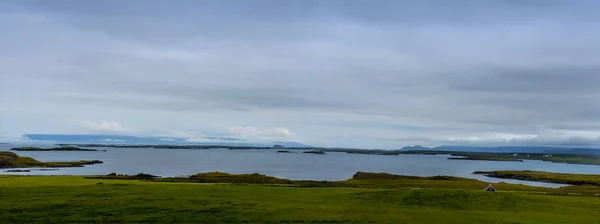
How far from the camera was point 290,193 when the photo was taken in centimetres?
4569

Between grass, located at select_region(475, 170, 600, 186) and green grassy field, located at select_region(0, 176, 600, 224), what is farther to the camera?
grass, located at select_region(475, 170, 600, 186)

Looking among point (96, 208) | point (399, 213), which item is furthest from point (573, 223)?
point (96, 208)

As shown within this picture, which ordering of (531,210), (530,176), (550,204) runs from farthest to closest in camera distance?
(530,176) < (550,204) < (531,210)

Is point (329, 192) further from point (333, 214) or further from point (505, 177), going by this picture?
point (505, 177)

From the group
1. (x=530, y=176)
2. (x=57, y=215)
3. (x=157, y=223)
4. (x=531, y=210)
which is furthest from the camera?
(x=530, y=176)

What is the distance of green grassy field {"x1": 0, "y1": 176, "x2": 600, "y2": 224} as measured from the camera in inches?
1237

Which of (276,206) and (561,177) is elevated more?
(276,206)

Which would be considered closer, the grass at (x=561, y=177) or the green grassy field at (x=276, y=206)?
the green grassy field at (x=276, y=206)

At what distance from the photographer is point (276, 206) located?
36.3 metres

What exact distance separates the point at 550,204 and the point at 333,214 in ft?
70.4

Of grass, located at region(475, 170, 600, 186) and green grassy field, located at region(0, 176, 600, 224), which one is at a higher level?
green grassy field, located at region(0, 176, 600, 224)

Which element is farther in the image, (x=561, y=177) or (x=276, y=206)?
(x=561, y=177)

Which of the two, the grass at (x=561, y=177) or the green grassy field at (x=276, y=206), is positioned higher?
the green grassy field at (x=276, y=206)

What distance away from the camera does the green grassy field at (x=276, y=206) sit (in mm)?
31422
